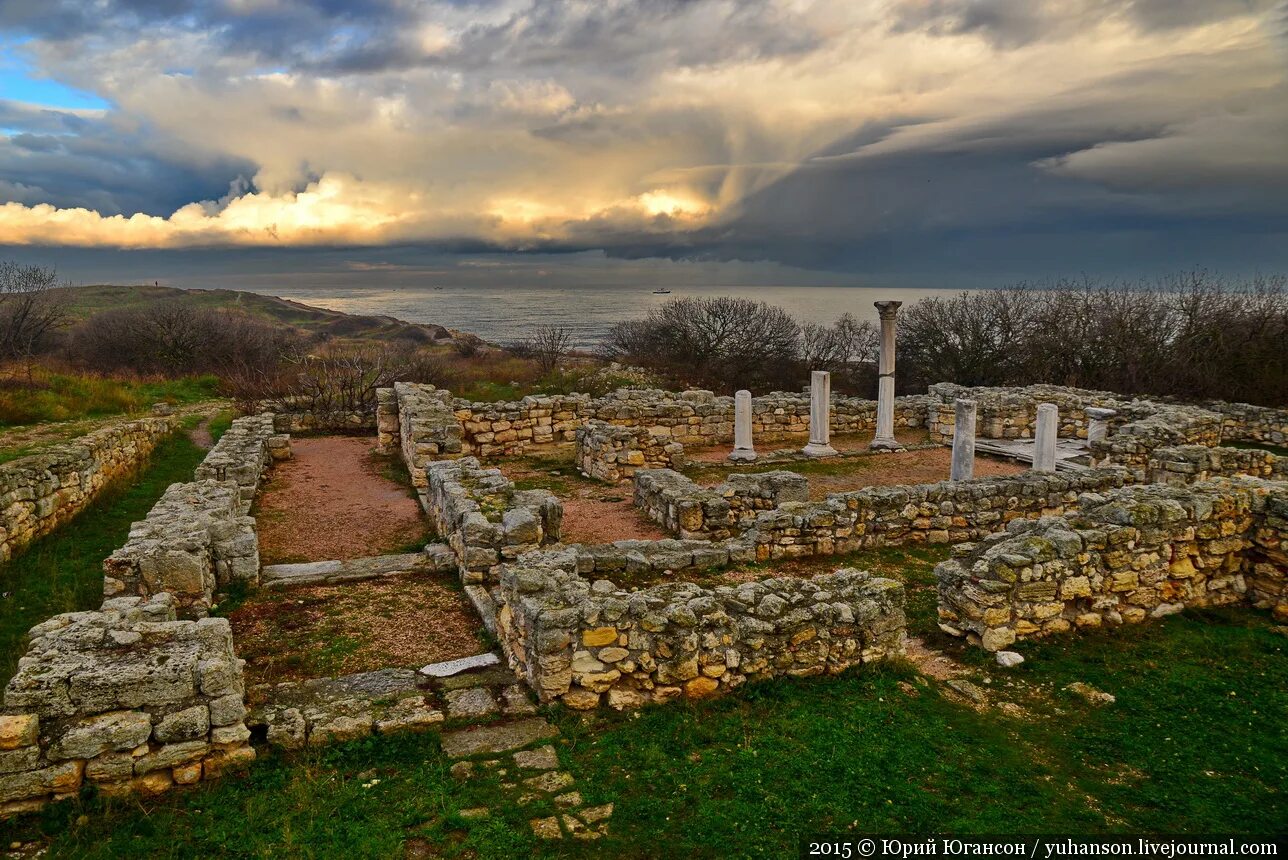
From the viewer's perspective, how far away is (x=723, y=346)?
40.9 metres

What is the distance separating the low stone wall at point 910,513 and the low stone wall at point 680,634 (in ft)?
12.3

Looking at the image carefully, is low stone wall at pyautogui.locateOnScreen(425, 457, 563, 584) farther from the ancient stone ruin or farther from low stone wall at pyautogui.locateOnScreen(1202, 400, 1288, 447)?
low stone wall at pyautogui.locateOnScreen(1202, 400, 1288, 447)

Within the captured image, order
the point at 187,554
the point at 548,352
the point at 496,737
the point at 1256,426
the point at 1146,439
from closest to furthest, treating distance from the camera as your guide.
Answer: the point at 496,737
the point at 187,554
the point at 1146,439
the point at 1256,426
the point at 548,352

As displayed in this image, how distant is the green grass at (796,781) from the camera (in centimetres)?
478

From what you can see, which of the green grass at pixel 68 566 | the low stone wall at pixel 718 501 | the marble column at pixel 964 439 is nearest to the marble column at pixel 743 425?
the marble column at pixel 964 439

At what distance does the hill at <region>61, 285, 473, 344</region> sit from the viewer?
66562 mm

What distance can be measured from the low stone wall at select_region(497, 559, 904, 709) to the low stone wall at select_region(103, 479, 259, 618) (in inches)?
160

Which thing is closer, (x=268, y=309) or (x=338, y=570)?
(x=338, y=570)

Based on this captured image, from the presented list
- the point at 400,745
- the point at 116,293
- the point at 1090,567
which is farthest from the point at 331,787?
the point at 116,293

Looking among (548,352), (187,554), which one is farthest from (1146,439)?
(548,352)

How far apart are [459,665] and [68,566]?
700cm

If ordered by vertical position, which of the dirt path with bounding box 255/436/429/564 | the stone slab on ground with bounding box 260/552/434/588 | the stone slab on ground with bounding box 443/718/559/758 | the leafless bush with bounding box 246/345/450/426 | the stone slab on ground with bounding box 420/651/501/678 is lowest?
the dirt path with bounding box 255/436/429/564

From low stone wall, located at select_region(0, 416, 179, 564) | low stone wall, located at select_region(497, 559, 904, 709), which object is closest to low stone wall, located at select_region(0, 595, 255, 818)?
low stone wall, located at select_region(497, 559, 904, 709)

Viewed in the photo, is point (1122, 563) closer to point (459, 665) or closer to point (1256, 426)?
point (459, 665)
